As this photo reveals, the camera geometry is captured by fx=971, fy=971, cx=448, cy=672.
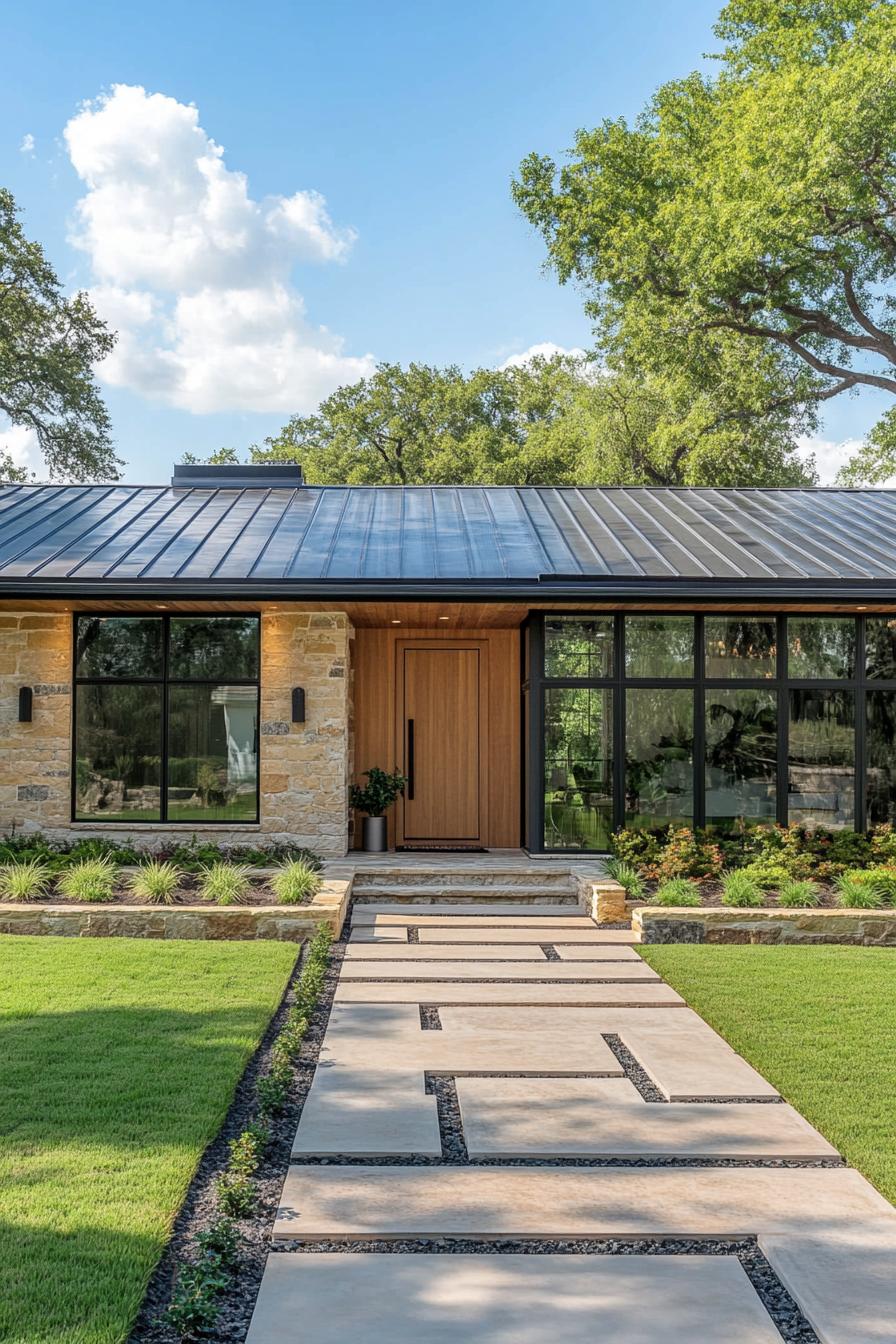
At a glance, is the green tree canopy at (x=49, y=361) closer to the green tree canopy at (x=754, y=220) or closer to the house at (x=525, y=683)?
the green tree canopy at (x=754, y=220)

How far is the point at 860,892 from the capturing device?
733cm

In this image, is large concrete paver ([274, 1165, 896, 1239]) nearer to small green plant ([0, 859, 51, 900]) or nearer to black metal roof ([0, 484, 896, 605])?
small green plant ([0, 859, 51, 900])

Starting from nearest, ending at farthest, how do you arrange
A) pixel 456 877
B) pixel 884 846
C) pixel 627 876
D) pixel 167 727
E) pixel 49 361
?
pixel 627 876
pixel 456 877
pixel 884 846
pixel 167 727
pixel 49 361

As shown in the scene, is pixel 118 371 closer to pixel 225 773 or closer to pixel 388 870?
pixel 225 773

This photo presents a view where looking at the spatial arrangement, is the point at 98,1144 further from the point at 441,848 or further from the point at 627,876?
the point at 441,848

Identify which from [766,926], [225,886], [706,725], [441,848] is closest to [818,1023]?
[766,926]

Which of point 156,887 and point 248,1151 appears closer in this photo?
point 248,1151

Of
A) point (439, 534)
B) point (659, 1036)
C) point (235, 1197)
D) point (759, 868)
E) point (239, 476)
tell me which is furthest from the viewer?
point (239, 476)

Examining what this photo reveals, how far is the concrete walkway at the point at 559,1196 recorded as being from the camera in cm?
241

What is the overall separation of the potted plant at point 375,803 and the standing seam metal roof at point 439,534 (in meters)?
2.34

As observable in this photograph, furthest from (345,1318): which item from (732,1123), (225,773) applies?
(225,773)

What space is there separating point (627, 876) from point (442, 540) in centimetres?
410

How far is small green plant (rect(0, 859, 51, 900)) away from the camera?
730cm

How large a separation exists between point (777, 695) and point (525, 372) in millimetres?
22411
